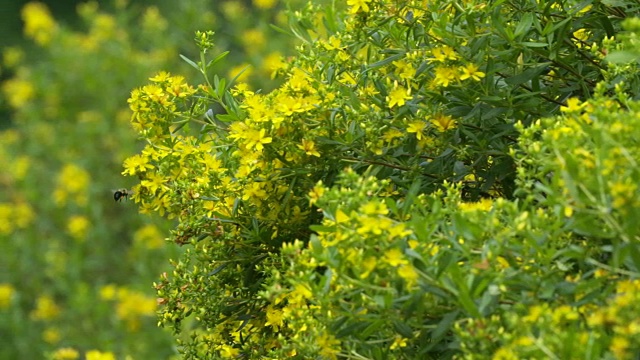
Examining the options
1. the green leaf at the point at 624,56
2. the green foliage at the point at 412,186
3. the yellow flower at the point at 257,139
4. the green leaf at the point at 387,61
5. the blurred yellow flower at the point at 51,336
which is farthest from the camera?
the blurred yellow flower at the point at 51,336

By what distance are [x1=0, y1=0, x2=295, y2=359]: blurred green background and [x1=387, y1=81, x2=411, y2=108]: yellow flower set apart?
117 inches

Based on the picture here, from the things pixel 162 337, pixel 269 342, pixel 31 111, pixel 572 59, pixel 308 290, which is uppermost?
pixel 31 111

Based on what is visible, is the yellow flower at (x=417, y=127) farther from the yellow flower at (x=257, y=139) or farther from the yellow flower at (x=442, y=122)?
the yellow flower at (x=257, y=139)

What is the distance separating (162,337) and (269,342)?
3.00 m

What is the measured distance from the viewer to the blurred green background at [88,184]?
5750mm

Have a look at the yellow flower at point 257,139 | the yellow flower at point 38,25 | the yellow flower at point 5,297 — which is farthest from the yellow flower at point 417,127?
the yellow flower at point 38,25

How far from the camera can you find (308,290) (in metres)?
1.91

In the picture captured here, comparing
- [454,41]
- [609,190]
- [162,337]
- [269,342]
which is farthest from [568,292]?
[162,337]

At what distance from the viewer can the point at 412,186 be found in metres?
2.16

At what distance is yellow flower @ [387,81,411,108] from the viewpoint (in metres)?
2.35

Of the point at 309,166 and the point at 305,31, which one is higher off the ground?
the point at 305,31

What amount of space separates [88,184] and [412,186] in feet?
15.9

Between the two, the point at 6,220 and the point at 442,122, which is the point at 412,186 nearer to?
the point at 442,122

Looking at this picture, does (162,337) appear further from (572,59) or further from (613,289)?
(613,289)
